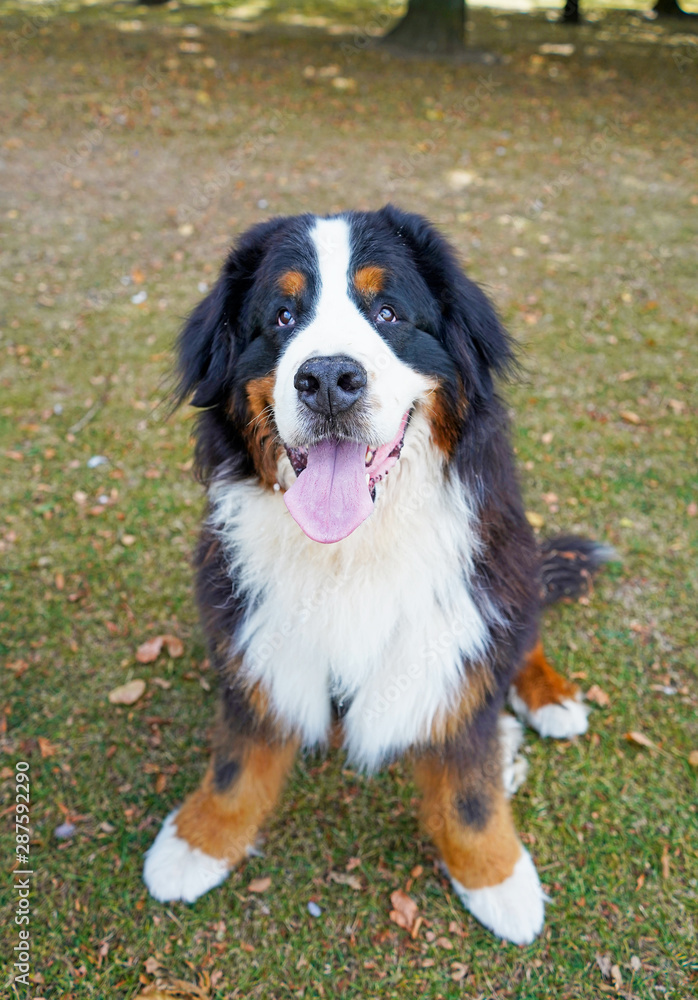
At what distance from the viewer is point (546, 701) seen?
10.5 ft

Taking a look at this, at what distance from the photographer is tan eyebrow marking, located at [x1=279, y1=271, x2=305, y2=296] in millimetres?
2270

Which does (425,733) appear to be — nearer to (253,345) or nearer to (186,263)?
(253,345)

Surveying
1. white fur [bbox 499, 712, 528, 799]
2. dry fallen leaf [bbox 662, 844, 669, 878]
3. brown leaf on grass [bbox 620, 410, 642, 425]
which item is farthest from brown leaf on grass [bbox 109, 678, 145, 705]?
brown leaf on grass [bbox 620, 410, 642, 425]

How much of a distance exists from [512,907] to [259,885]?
0.97m

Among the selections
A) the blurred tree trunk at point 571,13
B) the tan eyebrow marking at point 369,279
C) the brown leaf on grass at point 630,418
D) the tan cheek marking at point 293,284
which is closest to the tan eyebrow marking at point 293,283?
the tan cheek marking at point 293,284

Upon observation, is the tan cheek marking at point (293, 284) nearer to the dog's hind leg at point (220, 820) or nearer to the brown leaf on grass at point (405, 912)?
the dog's hind leg at point (220, 820)

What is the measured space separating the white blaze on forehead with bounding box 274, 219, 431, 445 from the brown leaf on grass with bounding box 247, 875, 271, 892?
1.81 metres

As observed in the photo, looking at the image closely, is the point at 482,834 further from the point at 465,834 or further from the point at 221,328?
the point at 221,328

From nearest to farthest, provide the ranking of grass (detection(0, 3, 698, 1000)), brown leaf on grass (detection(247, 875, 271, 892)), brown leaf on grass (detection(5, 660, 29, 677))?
1. grass (detection(0, 3, 698, 1000))
2. brown leaf on grass (detection(247, 875, 271, 892))
3. brown leaf on grass (detection(5, 660, 29, 677))

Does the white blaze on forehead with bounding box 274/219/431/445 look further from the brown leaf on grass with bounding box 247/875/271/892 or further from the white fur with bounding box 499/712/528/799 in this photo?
the brown leaf on grass with bounding box 247/875/271/892

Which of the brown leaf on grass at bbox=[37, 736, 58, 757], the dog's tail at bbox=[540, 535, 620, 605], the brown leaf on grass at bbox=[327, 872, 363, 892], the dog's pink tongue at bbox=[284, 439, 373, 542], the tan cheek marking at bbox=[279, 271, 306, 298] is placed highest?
the tan cheek marking at bbox=[279, 271, 306, 298]

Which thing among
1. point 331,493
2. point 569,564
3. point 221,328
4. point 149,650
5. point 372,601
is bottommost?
point 149,650

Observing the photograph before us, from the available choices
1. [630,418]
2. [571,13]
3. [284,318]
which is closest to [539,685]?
[284,318]

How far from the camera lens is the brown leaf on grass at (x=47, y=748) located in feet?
10.5
